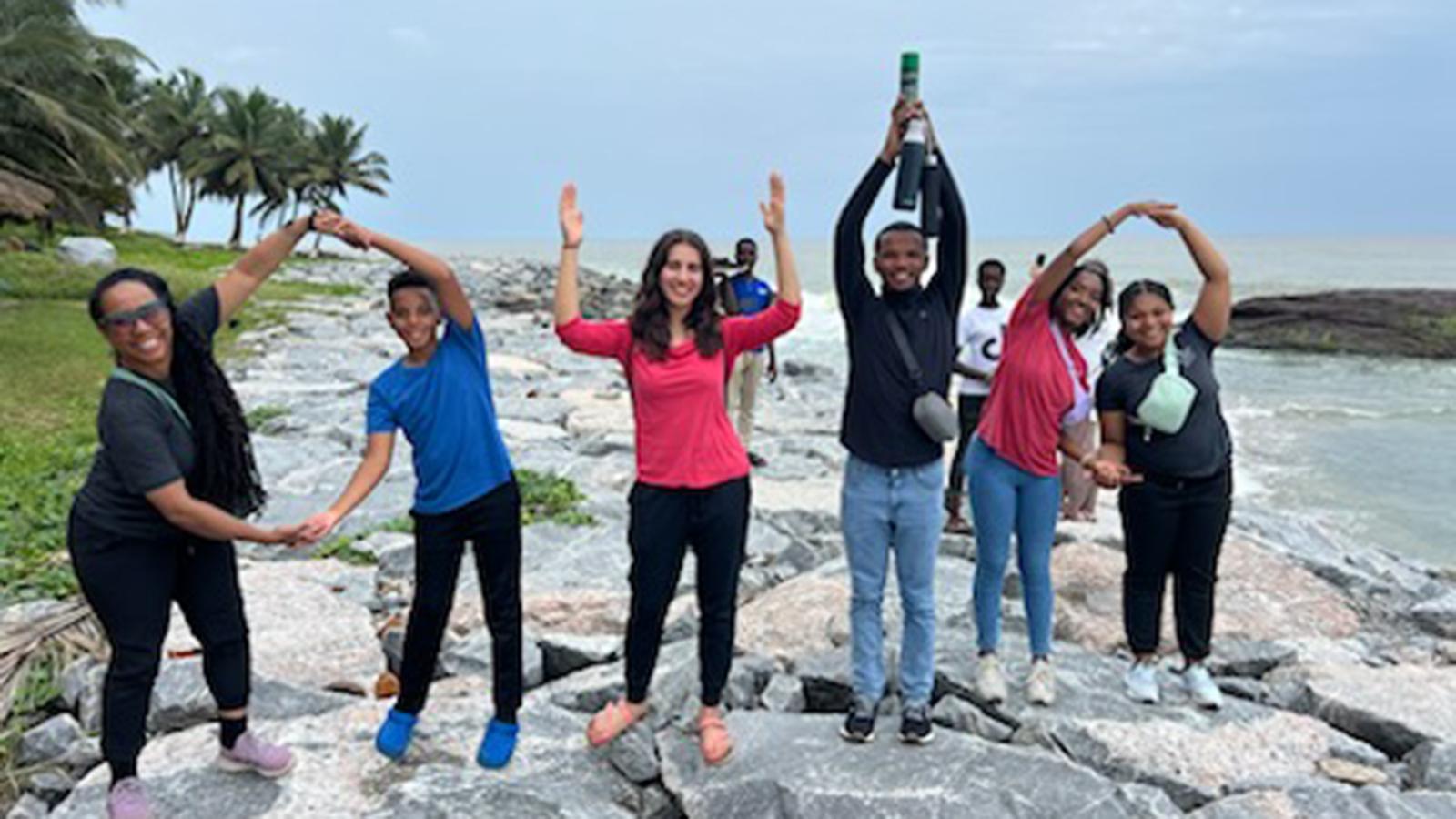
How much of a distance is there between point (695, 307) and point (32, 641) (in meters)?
3.35

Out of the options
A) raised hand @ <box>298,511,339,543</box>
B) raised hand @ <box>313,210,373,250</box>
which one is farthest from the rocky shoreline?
raised hand @ <box>313,210,373,250</box>

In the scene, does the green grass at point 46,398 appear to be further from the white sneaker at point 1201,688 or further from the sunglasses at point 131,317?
the white sneaker at point 1201,688

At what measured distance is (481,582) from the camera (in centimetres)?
348

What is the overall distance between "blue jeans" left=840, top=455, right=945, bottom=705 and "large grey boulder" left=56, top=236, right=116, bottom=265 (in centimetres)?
2716

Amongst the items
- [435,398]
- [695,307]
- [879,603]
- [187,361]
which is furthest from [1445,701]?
[187,361]

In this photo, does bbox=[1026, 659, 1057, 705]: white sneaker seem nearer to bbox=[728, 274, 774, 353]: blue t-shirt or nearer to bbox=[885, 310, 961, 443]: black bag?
bbox=[885, 310, 961, 443]: black bag

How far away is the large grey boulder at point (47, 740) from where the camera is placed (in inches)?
150

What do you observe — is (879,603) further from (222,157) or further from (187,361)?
(222,157)

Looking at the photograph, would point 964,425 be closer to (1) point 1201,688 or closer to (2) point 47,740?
(1) point 1201,688

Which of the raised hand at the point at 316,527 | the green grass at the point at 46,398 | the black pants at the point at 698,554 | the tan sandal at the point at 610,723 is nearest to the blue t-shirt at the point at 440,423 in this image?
the raised hand at the point at 316,527

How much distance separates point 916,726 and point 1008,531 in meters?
0.86

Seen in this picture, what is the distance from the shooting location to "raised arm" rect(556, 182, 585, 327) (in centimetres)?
350

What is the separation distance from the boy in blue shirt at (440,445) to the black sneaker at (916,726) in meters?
1.41

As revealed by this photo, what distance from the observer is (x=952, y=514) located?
266 inches
